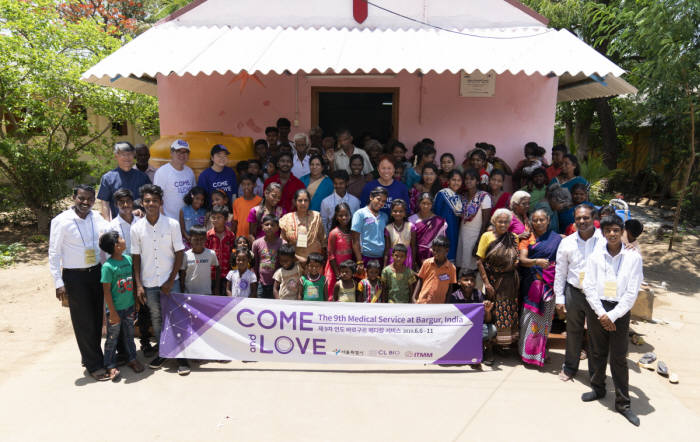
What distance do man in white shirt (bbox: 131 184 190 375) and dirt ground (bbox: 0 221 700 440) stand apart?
74cm

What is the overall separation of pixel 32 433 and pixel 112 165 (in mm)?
9028

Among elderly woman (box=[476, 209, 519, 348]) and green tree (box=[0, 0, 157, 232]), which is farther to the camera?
green tree (box=[0, 0, 157, 232])

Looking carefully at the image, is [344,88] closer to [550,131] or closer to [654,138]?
[550,131]

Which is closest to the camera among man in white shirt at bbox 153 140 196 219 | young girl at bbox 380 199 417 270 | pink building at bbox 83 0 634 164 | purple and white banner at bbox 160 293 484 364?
purple and white banner at bbox 160 293 484 364

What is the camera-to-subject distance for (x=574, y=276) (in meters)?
3.98

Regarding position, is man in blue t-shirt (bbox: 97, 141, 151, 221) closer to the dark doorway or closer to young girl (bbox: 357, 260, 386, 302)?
young girl (bbox: 357, 260, 386, 302)

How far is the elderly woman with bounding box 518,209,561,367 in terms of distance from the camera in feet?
14.1

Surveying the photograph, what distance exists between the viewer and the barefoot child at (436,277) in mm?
4320

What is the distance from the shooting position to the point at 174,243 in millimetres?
4203

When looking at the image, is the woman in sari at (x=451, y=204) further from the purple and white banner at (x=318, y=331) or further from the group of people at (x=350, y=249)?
the purple and white banner at (x=318, y=331)

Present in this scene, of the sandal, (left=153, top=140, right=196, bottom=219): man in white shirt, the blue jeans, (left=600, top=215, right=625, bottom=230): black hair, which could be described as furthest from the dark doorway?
the sandal

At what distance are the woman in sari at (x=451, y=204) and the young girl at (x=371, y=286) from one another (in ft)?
3.32

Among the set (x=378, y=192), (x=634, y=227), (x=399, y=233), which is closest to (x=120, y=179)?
(x=378, y=192)

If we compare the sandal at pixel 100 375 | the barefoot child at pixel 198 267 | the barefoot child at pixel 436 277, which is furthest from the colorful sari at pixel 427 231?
the sandal at pixel 100 375
